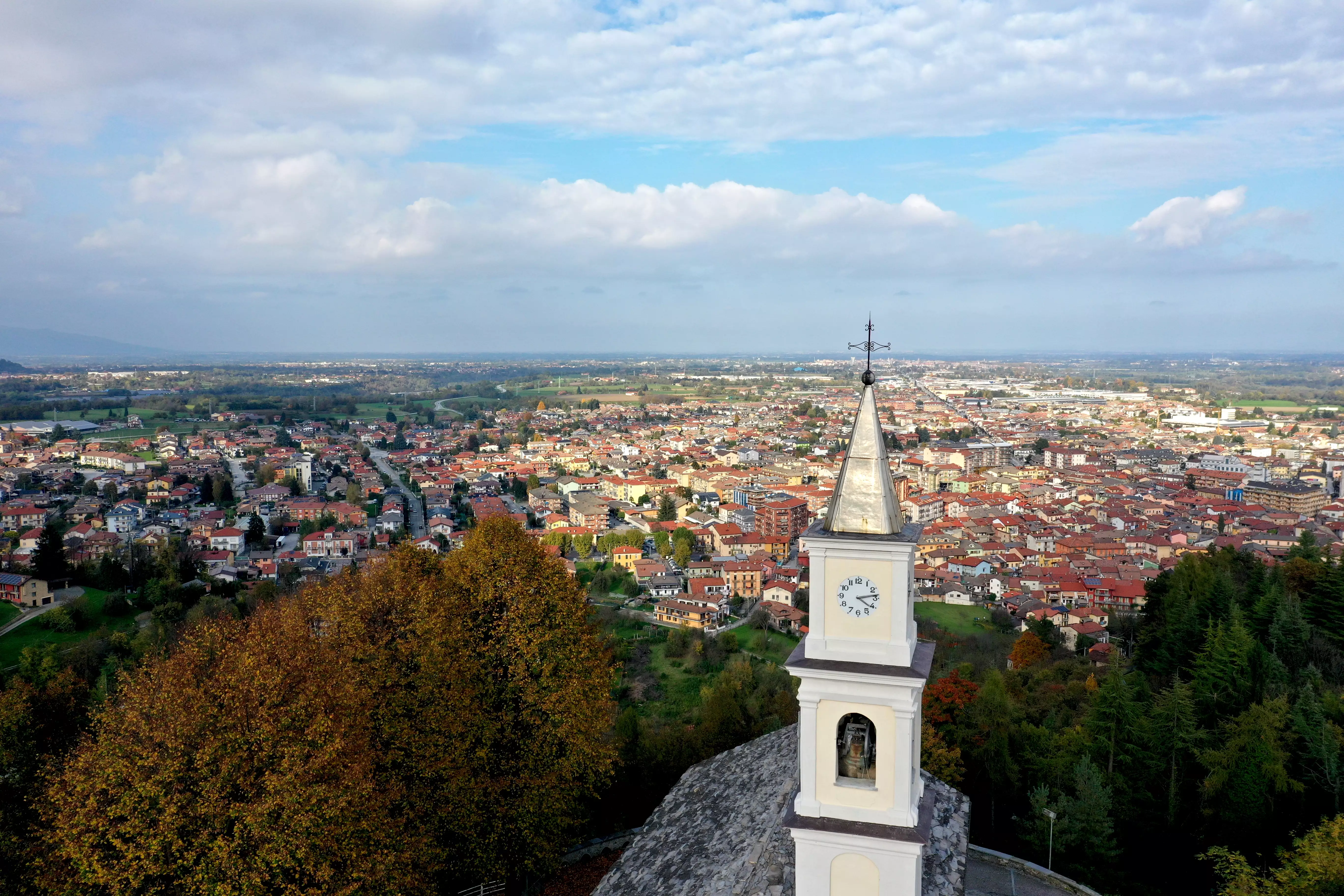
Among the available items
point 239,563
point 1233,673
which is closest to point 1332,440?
point 1233,673

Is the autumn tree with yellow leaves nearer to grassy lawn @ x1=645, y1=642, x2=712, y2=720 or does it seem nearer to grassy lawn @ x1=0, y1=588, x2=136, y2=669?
grassy lawn @ x1=645, y1=642, x2=712, y2=720

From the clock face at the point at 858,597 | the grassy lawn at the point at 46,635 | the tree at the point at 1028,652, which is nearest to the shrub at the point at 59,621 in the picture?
the grassy lawn at the point at 46,635

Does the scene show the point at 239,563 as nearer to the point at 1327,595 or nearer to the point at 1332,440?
the point at 1327,595

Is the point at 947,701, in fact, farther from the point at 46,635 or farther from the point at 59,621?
the point at 46,635

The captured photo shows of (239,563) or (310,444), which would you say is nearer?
(239,563)

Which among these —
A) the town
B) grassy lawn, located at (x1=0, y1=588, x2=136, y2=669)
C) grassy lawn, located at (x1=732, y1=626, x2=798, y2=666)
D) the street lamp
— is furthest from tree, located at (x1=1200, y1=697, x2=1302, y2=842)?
grassy lawn, located at (x1=0, y1=588, x2=136, y2=669)

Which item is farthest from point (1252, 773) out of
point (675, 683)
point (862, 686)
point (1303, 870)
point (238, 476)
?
point (238, 476)
